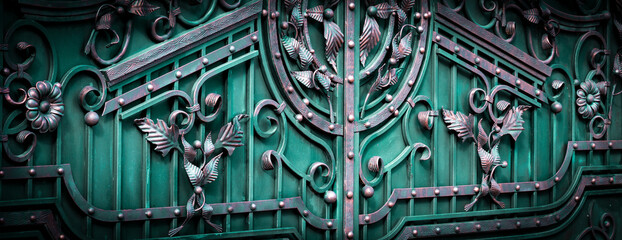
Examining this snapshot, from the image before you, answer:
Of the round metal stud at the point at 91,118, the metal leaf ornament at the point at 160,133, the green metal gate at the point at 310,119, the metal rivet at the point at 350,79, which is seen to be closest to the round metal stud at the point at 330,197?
the green metal gate at the point at 310,119

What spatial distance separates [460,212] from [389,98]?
369 mm

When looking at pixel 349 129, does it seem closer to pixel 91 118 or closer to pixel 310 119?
pixel 310 119

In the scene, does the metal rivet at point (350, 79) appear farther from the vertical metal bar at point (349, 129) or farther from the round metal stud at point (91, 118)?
the round metal stud at point (91, 118)

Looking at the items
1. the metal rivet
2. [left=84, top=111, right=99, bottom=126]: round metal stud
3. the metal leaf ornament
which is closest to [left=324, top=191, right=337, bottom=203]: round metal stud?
the metal rivet

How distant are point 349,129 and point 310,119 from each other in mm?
104

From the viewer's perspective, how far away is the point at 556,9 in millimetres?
1853

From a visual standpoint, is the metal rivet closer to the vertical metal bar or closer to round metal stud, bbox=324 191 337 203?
the vertical metal bar

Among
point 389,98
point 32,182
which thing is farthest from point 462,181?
point 32,182

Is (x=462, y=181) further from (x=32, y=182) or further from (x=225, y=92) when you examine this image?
(x=32, y=182)

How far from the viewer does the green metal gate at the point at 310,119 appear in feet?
4.15

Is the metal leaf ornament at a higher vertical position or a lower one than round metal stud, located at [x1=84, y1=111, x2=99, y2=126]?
lower

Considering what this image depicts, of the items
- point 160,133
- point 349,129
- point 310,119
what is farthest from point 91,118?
point 349,129

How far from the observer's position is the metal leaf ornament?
1.34 meters

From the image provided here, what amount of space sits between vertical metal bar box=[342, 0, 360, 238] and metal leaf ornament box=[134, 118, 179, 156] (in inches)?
16.7
